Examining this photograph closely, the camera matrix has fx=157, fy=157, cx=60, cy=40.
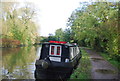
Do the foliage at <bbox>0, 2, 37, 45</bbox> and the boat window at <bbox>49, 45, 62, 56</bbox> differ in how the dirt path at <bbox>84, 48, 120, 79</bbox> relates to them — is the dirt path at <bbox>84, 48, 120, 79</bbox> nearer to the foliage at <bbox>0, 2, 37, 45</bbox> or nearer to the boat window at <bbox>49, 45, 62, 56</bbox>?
the boat window at <bbox>49, 45, 62, 56</bbox>

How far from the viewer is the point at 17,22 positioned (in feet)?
96.0

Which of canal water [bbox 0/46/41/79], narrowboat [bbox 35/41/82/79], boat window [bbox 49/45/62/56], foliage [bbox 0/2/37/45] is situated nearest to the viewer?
narrowboat [bbox 35/41/82/79]

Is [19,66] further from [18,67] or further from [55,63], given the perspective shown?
[55,63]

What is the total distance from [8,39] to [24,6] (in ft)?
24.0

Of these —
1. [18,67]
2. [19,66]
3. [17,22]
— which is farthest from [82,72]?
[17,22]

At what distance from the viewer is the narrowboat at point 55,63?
24.9 ft

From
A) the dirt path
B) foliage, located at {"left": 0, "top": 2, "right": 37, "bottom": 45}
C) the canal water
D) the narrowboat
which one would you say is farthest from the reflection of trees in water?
foliage, located at {"left": 0, "top": 2, "right": 37, "bottom": 45}

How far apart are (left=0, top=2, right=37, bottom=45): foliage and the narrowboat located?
19718 millimetres

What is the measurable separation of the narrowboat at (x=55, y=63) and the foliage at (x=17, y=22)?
19718 millimetres

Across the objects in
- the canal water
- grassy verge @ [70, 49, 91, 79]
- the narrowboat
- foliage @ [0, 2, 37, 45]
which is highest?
foliage @ [0, 2, 37, 45]

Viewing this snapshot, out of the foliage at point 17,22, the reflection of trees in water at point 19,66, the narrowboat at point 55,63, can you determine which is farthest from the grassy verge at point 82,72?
the foliage at point 17,22

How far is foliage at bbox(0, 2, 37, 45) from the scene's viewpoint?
91.3 feet

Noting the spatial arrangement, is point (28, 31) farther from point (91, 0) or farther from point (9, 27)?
point (91, 0)

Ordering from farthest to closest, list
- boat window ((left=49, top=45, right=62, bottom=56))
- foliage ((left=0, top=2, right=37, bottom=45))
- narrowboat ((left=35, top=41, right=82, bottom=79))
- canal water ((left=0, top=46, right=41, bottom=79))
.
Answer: foliage ((left=0, top=2, right=37, bottom=45)), boat window ((left=49, top=45, right=62, bottom=56)), canal water ((left=0, top=46, right=41, bottom=79)), narrowboat ((left=35, top=41, right=82, bottom=79))
